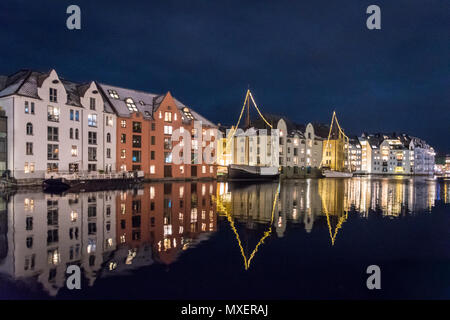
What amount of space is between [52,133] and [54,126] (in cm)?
114

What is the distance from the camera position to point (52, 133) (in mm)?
44906

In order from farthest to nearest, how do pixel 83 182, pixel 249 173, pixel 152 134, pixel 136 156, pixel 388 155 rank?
pixel 388 155 < pixel 249 173 < pixel 152 134 < pixel 136 156 < pixel 83 182

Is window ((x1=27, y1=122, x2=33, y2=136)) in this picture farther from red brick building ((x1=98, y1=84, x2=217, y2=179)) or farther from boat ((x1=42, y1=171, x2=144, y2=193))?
red brick building ((x1=98, y1=84, x2=217, y2=179))

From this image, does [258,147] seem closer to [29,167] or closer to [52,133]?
[52,133]

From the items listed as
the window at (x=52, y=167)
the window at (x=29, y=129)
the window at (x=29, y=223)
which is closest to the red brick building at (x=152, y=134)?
the window at (x=52, y=167)

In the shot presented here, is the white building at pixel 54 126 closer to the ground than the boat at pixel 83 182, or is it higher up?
higher up

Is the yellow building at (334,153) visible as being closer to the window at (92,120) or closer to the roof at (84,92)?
the roof at (84,92)

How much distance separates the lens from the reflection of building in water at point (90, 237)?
10.2m

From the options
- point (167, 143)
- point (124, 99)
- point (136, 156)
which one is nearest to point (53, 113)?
point (124, 99)

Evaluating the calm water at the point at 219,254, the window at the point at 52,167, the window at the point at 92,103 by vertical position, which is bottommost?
the calm water at the point at 219,254

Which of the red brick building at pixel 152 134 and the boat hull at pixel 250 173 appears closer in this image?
the red brick building at pixel 152 134

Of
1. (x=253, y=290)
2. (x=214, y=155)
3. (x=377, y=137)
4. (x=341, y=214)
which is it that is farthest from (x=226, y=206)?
(x=377, y=137)
